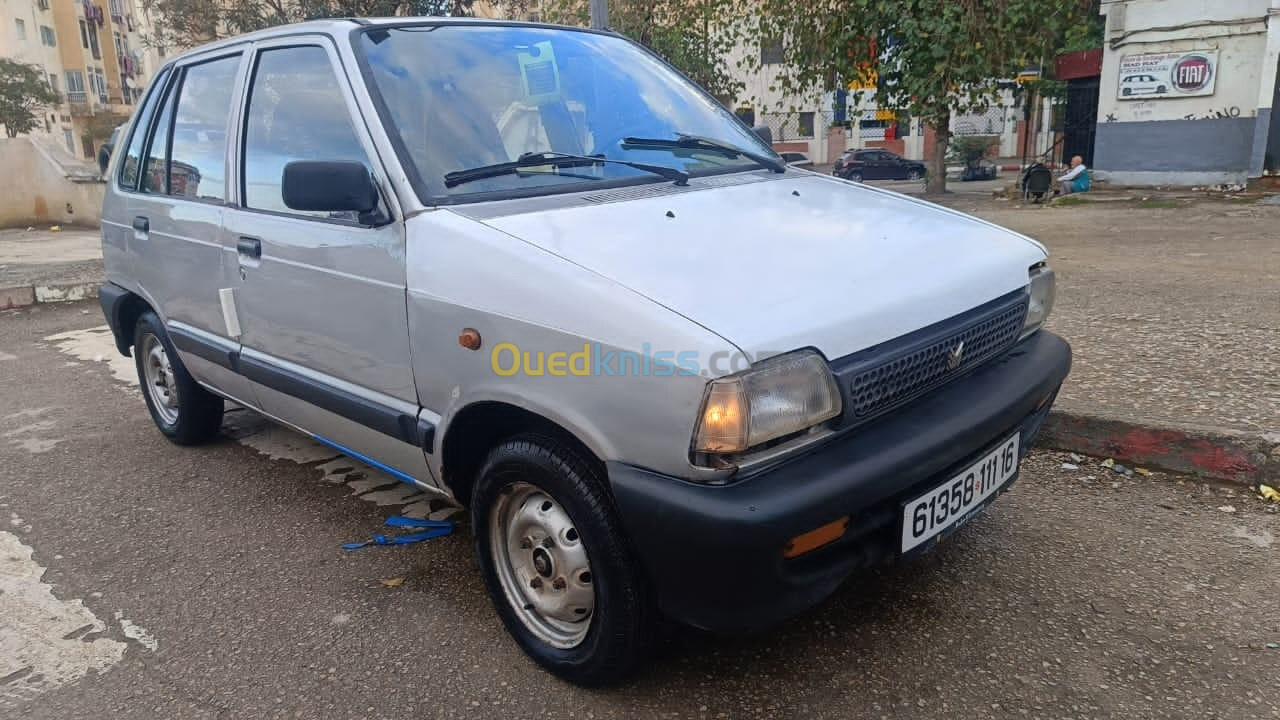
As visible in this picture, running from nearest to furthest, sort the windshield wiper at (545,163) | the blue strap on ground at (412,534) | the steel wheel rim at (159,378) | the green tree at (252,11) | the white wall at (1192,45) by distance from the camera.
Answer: the windshield wiper at (545,163) → the blue strap on ground at (412,534) → the steel wheel rim at (159,378) → the white wall at (1192,45) → the green tree at (252,11)

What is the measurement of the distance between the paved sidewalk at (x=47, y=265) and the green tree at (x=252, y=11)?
6.65 metres

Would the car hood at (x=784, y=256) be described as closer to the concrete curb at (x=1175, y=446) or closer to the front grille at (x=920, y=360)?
the front grille at (x=920, y=360)

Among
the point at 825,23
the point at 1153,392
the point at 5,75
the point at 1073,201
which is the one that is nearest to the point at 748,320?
the point at 1153,392

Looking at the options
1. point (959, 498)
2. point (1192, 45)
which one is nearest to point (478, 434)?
point (959, 498)

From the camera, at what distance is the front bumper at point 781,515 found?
1.82 m

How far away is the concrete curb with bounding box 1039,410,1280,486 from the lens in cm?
339

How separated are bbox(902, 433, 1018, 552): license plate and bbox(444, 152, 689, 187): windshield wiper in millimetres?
1266

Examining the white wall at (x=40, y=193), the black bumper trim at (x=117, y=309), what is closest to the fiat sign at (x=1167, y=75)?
the black bumper trim at (x=117, y=309)

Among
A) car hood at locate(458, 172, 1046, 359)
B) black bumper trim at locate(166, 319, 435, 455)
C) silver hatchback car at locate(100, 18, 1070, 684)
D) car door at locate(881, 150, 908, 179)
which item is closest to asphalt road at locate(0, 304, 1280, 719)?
silver hatchback car at locate(100, 18, 1070, 684)

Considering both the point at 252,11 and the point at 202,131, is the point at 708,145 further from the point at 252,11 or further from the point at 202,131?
the point at 252,11

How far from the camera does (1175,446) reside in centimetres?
354

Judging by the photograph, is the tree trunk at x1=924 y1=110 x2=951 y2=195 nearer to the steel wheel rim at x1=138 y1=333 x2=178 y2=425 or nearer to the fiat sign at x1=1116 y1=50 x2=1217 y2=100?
the fiat sign at x1=1116 y1=50 x2=1217 y2=100

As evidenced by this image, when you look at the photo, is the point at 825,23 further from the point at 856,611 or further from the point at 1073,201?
the point at 856,611

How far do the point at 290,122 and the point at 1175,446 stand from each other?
3.71 metres
